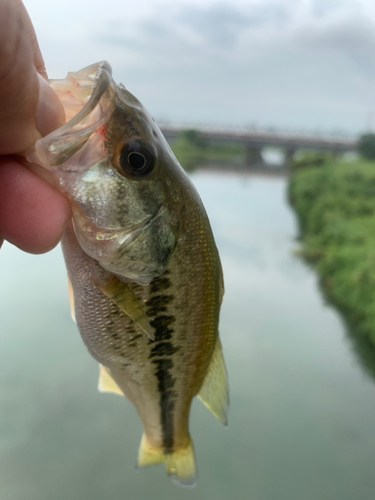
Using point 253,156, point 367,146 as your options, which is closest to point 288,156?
point 253,156

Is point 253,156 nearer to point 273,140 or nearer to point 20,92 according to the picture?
point 273,140

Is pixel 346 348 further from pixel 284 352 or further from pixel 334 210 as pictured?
pixel 334 210

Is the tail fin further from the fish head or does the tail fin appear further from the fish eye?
the fish eye

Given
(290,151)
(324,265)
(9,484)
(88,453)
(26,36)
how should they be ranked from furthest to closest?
(290,151) → (324,265) → (88,453) → (9,484) → (26,36)

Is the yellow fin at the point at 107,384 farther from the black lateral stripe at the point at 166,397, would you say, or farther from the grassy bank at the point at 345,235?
the grassy bank at the point at 345,235

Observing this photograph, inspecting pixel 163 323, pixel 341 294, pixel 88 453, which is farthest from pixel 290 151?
pixel 163 323

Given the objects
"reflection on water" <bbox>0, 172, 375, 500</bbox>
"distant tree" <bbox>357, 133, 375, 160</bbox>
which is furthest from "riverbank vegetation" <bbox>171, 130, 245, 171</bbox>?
"reflection on water" <bbox>0, 172, 375, 500</bbox>

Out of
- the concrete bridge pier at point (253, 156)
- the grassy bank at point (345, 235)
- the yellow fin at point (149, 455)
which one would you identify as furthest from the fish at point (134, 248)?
the concrete bridge pier at point (253, 156)
